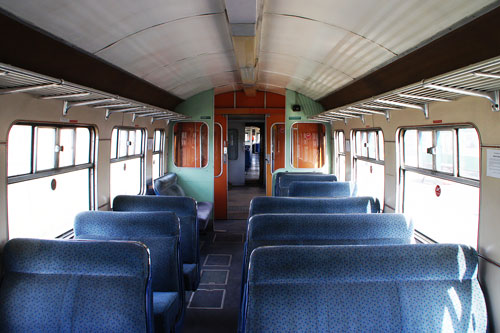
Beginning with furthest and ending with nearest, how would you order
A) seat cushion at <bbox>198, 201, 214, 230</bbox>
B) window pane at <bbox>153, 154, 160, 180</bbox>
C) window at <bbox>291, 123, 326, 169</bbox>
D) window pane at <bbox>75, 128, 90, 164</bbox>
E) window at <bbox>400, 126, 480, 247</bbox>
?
window at <bbox>291, 123, 326, 169</bbox> → window pane at <bbox>153, 154, 160, 180</bbox> → seat cushion at <bbox>198, 201, 214, 230</bbox> → window pane at <bbox>75, 128, 90, 164</bbox> → window at <bbox>400, 126, 480, 247</bbox>

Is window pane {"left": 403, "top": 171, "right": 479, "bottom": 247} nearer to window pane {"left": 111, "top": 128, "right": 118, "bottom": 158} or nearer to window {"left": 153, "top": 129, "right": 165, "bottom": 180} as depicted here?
window pane {"left": 111, "top": 128, "right": 118, "bottom": 158}

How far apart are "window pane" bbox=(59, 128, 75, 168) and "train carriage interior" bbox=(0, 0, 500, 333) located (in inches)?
0.9

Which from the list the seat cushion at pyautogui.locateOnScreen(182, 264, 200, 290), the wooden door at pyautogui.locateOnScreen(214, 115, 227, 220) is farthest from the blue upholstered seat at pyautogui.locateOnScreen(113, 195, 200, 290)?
the wooden door at pyautogui.locateOnScreen(214, 115, 227, 220)

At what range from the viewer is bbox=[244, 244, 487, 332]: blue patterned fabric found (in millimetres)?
1886

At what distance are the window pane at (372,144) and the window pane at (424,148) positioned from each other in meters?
1.26

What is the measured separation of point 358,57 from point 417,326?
8.85 feet

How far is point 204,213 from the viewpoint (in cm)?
684

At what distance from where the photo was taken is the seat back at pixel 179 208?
13.0ft

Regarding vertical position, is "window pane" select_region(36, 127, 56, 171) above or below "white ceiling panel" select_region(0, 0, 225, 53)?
below

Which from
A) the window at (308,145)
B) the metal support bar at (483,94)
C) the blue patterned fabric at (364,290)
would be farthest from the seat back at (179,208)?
the window at (308,145)

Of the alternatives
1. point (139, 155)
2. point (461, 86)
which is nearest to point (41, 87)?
point (461, 86)

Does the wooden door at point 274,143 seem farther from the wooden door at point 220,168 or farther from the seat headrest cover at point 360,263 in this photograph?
the seat headrest cover at point 360,263

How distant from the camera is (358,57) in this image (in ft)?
12.1

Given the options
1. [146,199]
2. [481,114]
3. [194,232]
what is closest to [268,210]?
[194,232]
